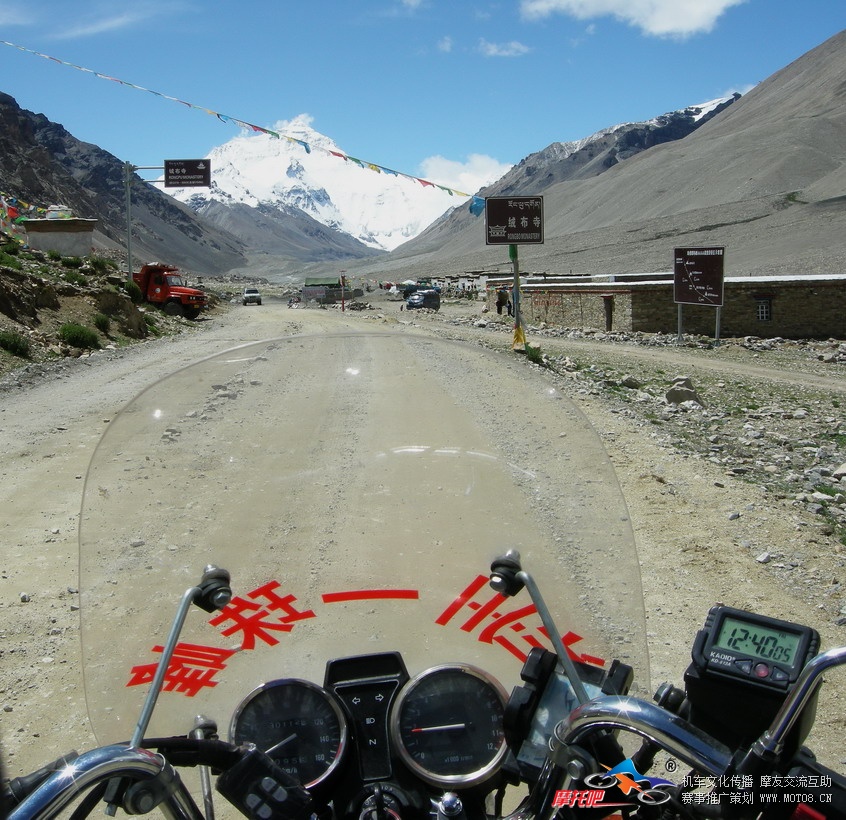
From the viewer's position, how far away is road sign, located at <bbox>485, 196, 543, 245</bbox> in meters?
20.5

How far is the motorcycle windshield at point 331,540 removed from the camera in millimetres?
2553

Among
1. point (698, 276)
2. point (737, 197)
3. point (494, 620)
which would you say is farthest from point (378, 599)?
point (737, 197)

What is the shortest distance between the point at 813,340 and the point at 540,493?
83.9ft

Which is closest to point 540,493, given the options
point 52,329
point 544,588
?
point 544,588

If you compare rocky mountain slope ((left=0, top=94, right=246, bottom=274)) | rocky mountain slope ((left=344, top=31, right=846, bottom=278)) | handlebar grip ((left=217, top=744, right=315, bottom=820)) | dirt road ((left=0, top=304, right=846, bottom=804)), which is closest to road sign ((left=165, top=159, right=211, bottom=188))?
dirt road ((left=0, top=304, right=846, bottom=804))

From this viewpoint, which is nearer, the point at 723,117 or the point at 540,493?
the point at 540,493

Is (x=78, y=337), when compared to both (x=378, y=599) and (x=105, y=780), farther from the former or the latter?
(x=105, y=780)

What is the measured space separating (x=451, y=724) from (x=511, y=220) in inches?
757

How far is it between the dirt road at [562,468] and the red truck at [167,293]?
20838 millimetres

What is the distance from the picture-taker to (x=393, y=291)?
6688cm

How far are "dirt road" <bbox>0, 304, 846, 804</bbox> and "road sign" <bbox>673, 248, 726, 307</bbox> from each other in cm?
1366

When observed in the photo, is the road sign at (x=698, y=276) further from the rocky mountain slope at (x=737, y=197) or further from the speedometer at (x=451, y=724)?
the rocky mountain slope at (x=737, y=197)

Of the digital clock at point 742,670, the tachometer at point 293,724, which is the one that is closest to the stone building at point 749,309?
the digital clock at point 742,670

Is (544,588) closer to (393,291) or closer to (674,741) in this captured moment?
(674,741)
